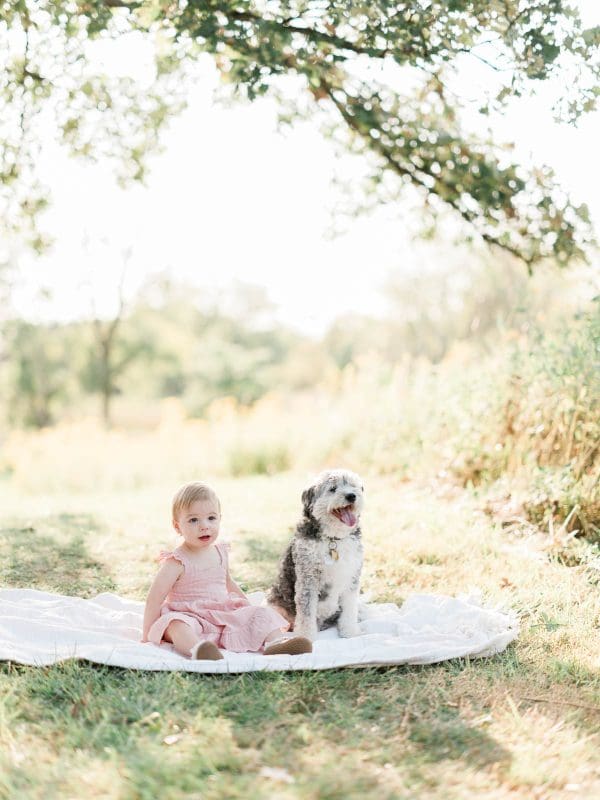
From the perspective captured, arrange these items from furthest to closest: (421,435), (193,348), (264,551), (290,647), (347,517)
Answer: (193,348)
(421,435)
(264,551)
(347,517)
(290,647)

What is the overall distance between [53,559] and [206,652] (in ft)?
8.94

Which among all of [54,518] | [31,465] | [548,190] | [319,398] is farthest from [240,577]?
[31,465]

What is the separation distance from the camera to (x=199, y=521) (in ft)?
13.7

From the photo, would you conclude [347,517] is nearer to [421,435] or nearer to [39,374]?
[421,435]

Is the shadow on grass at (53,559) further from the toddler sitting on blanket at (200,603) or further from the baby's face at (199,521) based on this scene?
the baby's face at (199,521)

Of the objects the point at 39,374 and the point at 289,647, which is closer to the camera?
the point at 289,647

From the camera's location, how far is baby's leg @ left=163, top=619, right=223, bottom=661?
3789 millimetres

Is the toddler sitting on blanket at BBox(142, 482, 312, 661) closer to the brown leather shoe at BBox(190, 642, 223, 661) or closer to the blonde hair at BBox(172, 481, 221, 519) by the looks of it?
the blonde hair at BBox(172, 481, 221, 519)

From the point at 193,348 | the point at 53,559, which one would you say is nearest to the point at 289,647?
the point at 53,559

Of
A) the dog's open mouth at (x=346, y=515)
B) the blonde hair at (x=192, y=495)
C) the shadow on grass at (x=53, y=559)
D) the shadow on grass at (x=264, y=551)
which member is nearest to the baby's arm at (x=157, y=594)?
the blonde hair at (x=192, y=495)

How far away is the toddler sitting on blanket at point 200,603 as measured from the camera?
4059 millimetres

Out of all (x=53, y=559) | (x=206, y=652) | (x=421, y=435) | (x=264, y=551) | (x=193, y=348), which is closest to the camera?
(x=206, y=652)

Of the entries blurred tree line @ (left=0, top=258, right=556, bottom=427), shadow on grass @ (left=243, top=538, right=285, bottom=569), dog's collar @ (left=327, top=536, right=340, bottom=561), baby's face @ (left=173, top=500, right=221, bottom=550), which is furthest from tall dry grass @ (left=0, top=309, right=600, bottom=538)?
blurred tree line @ (left=0, top=258, right=556, bottom=427)

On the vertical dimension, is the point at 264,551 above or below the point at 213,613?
below
